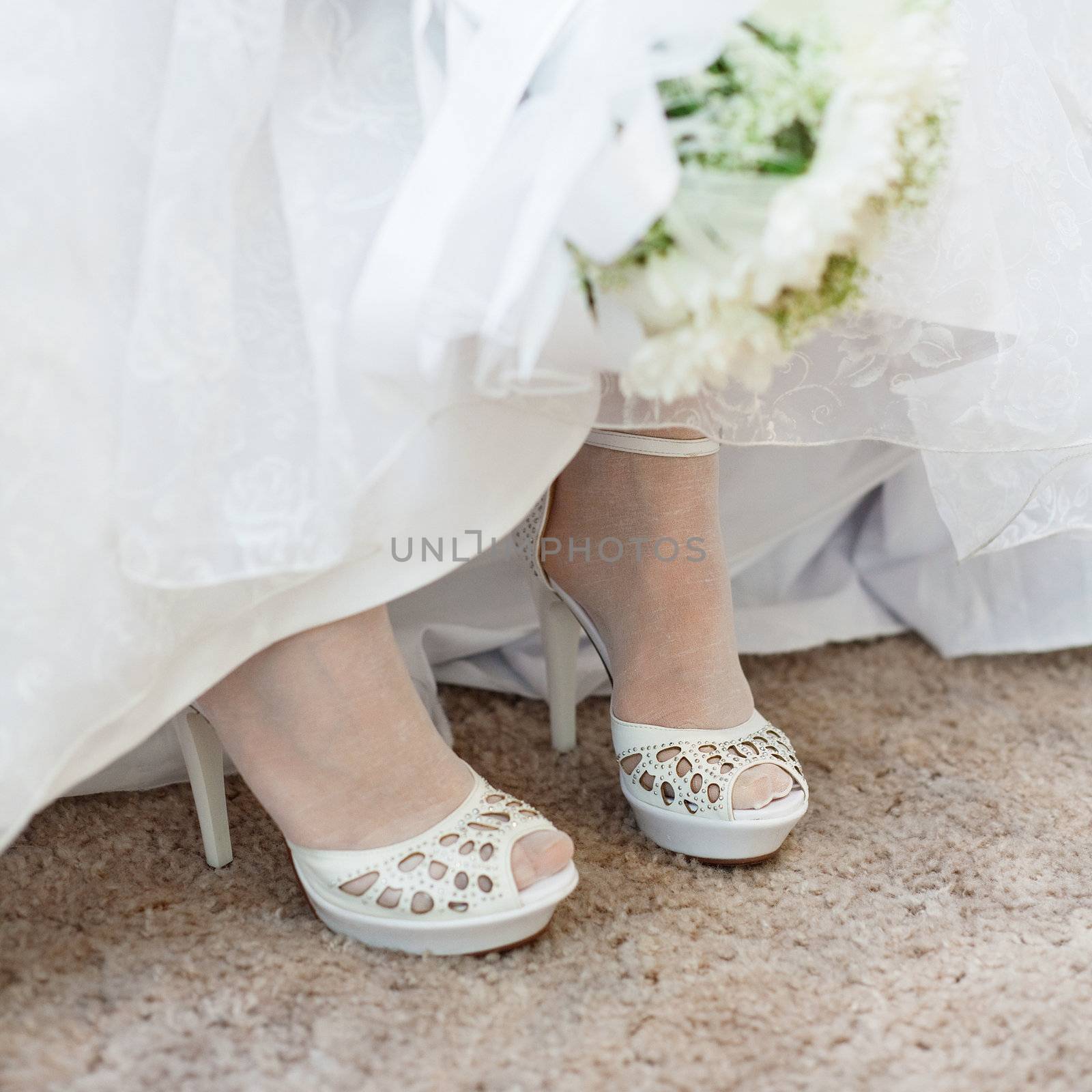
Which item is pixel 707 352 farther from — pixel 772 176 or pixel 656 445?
pixel 656 445

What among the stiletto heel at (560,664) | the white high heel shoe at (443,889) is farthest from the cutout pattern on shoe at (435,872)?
the stiletto heel at (560,664)

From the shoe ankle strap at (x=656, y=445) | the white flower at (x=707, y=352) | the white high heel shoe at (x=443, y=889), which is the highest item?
the white flower at (x=707, y=352)

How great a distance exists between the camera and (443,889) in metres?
0.60

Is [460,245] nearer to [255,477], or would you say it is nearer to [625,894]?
[255,477]

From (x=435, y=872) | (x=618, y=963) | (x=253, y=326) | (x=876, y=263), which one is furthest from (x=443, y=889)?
(x=876, y=263)

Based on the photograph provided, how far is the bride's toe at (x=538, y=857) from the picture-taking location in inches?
24.0

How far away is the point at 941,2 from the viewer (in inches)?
20.9

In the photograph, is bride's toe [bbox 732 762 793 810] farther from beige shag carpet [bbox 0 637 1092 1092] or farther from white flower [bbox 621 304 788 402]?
white flower [bbox 621 304 788 402]

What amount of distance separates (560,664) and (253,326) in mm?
433

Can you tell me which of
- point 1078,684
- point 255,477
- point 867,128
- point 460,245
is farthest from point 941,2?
point 1078,684

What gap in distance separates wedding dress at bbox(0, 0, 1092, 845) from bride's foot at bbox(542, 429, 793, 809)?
0.18 meters

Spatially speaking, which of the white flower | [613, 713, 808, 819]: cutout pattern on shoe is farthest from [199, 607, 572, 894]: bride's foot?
the white flower

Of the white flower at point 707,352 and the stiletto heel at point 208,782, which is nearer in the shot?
the white flower at point 707,352

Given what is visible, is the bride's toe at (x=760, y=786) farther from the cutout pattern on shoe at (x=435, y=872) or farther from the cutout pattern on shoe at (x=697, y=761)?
the cutout pattern on shoe at (x=435, y=872)
